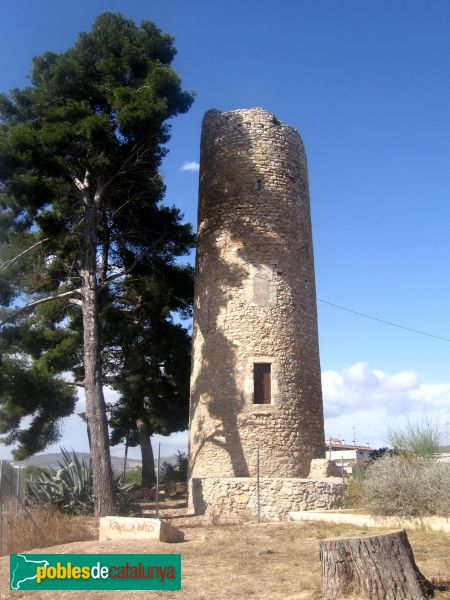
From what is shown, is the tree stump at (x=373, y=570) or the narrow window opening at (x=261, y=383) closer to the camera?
the tree stump at (x=373, y=570)

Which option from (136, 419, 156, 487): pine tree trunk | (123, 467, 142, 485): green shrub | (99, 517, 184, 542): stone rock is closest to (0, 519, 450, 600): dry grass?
(99, 517, 184, 542): stone rock

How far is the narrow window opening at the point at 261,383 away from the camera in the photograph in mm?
14133

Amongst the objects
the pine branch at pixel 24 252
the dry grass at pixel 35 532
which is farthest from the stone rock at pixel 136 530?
the pine branch at pixel 24 252

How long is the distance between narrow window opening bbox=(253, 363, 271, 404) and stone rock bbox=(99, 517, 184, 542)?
17.3 ft

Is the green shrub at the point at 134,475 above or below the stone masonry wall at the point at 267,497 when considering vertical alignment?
below

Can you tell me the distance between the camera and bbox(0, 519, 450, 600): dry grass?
609cm

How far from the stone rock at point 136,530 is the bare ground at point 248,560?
0.19 m

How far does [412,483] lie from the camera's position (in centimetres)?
1001

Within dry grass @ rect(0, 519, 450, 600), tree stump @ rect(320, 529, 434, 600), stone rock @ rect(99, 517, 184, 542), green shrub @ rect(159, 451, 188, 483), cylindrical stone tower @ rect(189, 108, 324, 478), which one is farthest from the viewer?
green shrub @ rect(159, 451, 188, 483)

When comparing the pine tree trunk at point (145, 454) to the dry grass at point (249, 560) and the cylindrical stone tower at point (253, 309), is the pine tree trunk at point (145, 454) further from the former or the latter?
the dry grass at point (249, 560)

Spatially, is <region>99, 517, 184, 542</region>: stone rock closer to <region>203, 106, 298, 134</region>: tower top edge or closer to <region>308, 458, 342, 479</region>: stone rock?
<region>308, 458, 342, 479</region>: stone rock

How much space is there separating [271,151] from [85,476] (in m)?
9.15

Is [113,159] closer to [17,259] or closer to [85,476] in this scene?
[17,259]

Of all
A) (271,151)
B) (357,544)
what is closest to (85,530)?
(357,544)
